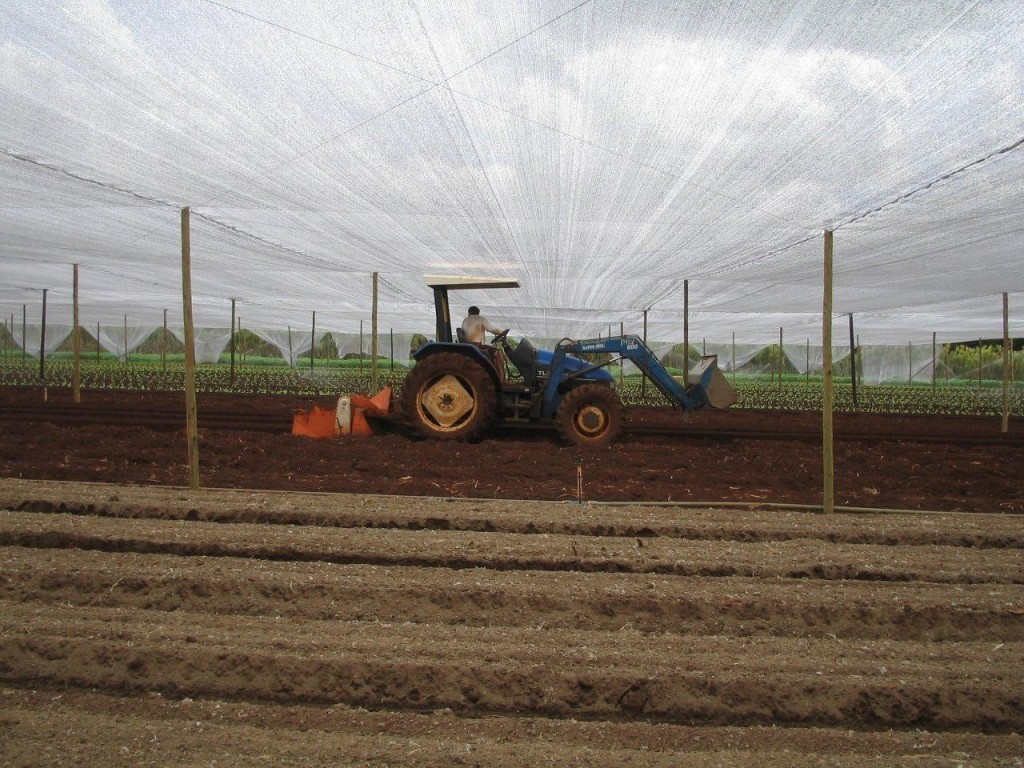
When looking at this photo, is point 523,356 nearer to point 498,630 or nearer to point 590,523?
point 590,523

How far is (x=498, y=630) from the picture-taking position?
2.87m

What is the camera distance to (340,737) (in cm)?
216

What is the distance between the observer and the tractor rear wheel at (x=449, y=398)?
7789 mm

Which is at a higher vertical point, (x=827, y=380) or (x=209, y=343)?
(x=209, y=343)

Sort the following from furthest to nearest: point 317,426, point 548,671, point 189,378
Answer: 1. point 317,426
2. point 189,378
3. point 548,671

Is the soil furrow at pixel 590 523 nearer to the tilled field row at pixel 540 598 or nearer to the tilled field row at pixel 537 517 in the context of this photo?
the tilled field row at pixel 537 517

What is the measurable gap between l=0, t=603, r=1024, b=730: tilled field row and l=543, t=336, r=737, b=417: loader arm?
5216mm

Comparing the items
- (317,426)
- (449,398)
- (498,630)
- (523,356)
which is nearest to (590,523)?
(498,630)

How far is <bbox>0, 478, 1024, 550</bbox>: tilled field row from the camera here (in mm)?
4273

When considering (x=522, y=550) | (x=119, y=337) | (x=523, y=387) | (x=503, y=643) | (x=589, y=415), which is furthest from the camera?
(x=119, y=337)

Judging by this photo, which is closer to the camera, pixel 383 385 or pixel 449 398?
pixel 449 398

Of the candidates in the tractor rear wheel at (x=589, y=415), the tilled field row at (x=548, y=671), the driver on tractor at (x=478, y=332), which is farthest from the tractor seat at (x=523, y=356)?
the tilled field row at (x=548, y=671)

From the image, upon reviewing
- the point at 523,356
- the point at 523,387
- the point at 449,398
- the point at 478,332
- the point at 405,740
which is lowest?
the point at 405,740

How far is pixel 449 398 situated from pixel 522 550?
4.25 metres
